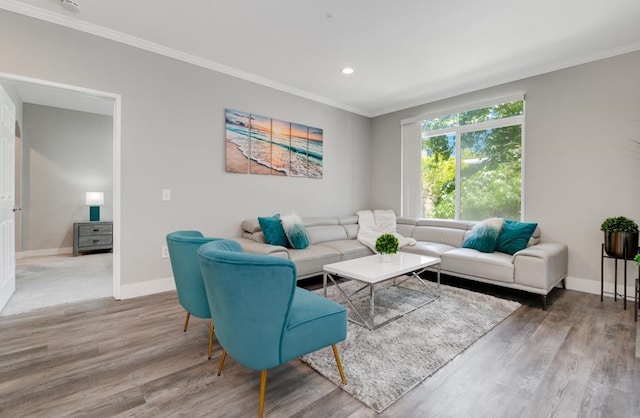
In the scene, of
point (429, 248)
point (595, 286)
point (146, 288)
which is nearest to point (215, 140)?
point (146, 288)

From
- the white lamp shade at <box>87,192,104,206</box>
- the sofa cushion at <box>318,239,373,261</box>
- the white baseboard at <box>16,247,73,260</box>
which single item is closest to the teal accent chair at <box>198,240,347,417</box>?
the sofa cushion at <box>318,239,373,261</box>

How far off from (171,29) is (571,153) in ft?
15.0

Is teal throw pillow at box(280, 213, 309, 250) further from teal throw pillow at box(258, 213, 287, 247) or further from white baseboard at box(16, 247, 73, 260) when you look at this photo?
white baseboard at box(16, 247, 73, 260)

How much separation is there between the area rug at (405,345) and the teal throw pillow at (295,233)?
0.80 m

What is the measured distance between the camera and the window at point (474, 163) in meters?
4.01

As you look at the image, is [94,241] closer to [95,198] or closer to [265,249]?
[95,198]

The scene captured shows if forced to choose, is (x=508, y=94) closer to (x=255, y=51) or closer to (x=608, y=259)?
(x=608, y=259)

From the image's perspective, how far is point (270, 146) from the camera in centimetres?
420

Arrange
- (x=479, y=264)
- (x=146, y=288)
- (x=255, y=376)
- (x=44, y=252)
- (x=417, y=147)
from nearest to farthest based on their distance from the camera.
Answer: (x=255, y=376) → (x=146, y=288) → (x=479, y=264) → (x=417, y=147) → (x=44, y=252)

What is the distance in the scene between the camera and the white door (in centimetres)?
277

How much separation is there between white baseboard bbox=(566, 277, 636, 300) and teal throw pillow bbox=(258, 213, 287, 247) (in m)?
3.46

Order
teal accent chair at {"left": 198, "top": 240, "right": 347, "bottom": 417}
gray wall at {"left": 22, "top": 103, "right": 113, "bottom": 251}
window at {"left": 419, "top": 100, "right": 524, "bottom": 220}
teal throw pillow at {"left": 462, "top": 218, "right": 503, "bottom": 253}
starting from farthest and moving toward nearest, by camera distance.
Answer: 1. gray wall at {"left": 22, "top": 103, "right": 113, "bottom": 251}
2. window at {"left": 419, "top": 100, "right": 524, "bottom": 220}
3. teal throw pillow at {"left": 462, "top": 218, "right": 503, "bottom": 253}
4. teal accent chair at {"left": 198, "top": 240, "right": 347, "bottom": 417}

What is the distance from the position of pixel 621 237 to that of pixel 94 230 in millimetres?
7600

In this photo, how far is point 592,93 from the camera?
3357mm
